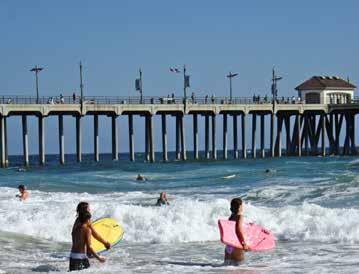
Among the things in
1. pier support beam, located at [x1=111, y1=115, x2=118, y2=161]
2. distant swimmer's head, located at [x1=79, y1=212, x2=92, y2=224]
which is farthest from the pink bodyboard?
pier support beam, located at [x1=111, y1=115, x2=118, y2=161]

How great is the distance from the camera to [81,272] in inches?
501

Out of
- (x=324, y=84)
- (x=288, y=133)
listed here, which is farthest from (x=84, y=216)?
(x=324, y=84)

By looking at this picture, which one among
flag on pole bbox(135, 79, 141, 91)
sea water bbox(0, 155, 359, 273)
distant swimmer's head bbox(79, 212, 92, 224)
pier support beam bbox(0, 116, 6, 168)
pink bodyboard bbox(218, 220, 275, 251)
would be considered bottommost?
sea water bbox(0, 155, 359, 273)

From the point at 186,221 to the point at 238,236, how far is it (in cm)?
575

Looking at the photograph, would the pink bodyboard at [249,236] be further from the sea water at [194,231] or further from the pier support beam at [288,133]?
the pier support beam at [288,133]

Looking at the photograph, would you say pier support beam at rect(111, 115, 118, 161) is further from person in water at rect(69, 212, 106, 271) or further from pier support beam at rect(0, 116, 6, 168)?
person in water at rect(69, 212, 106, 271)

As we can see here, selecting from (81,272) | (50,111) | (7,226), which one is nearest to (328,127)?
(50,111)

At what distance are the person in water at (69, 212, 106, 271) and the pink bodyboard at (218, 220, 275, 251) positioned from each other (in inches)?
78.9

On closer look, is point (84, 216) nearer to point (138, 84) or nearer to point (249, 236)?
point (249, 236)

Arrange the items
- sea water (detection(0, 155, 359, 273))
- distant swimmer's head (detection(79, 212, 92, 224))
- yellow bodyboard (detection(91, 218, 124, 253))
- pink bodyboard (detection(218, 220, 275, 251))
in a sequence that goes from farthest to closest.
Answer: yellow bodyboard (detection(91, 218, 124, 253)), sea water (detection(0, 155, 359, 273)), pink bodyboard (detection(218, 220, 275, 251)), distant swimmer's head (detection(79, 212, 92, 224))

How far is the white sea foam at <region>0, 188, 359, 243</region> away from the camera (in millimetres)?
17812

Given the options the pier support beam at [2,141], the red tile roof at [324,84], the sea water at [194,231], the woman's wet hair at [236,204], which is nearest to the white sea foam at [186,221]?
the sea water at [194,231]

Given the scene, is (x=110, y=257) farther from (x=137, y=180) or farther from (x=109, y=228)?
(x=137, y=180)

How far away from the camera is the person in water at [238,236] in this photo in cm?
1317
